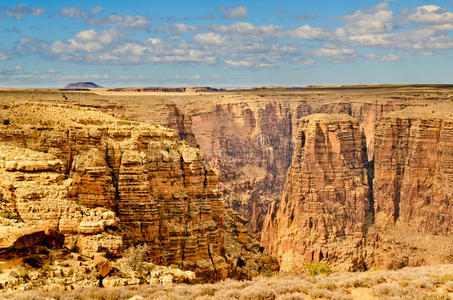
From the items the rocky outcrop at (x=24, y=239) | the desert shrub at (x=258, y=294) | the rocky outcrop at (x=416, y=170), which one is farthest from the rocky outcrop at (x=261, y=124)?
the desert shrub at (x=258, y=294)

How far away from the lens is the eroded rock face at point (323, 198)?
231ft

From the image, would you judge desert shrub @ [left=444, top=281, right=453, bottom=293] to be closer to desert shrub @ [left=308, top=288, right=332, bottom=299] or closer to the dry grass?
the dry grass

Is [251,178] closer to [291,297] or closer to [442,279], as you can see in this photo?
[442,279]

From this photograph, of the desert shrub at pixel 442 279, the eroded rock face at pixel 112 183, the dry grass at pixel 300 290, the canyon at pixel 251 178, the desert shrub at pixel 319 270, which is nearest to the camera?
the dry grass at pixel 300 290

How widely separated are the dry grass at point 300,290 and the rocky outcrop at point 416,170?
4897cm

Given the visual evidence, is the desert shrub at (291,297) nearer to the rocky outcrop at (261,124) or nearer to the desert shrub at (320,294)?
the desert shrub at (320,294)

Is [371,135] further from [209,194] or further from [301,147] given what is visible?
[209,194]

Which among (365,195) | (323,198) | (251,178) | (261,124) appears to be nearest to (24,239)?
(323,198)

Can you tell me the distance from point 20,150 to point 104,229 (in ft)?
18.0

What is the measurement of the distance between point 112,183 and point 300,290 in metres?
11.9

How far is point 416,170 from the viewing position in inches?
2832

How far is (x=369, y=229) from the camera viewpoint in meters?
73.3

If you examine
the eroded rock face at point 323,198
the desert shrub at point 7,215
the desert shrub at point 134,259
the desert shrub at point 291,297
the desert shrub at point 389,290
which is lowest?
the eroded rock face at point 323,198

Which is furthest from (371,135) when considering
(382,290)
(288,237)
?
(382,290)
